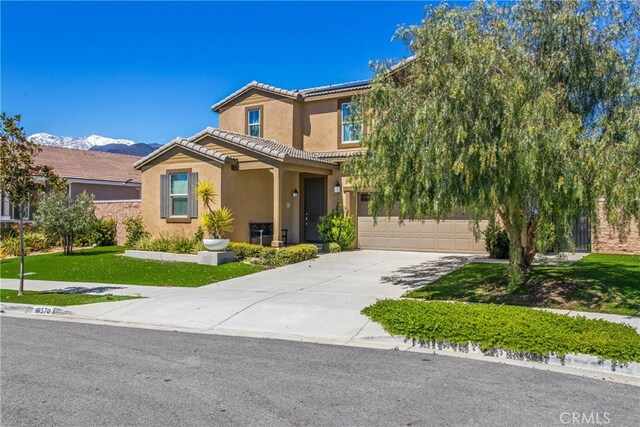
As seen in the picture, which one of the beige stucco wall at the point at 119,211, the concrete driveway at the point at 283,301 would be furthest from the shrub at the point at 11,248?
the concrete driveway at the point at 283,301

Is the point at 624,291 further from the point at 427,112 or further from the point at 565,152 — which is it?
the point at 427,112

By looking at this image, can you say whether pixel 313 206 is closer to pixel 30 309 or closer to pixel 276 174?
pixel 276 174

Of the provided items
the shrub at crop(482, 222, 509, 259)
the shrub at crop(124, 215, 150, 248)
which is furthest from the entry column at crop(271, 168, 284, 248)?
the shrub at crop(482, 222, 509, 259)

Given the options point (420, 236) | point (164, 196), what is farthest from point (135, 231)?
point (420, 236)

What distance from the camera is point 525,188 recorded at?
8.75 meters

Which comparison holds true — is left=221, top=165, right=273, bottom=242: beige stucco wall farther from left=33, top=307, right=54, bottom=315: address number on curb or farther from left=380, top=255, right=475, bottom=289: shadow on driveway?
left=33, top=307, right=54, bottom=315: address number on curb

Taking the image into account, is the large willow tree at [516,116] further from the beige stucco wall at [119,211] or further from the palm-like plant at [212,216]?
the beige stucco wall at [119,211]

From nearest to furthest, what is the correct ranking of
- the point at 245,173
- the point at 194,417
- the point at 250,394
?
the point at 194,417, the point at 250,394, the point at 245,173

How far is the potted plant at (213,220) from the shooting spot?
1586cm

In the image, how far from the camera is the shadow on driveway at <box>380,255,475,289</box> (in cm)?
1248

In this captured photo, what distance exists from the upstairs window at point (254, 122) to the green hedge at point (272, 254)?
6.55 meters

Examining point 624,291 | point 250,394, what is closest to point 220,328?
point 250,394

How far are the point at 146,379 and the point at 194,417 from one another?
1391 millimetres

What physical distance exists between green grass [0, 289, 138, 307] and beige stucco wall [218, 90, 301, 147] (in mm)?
10820
